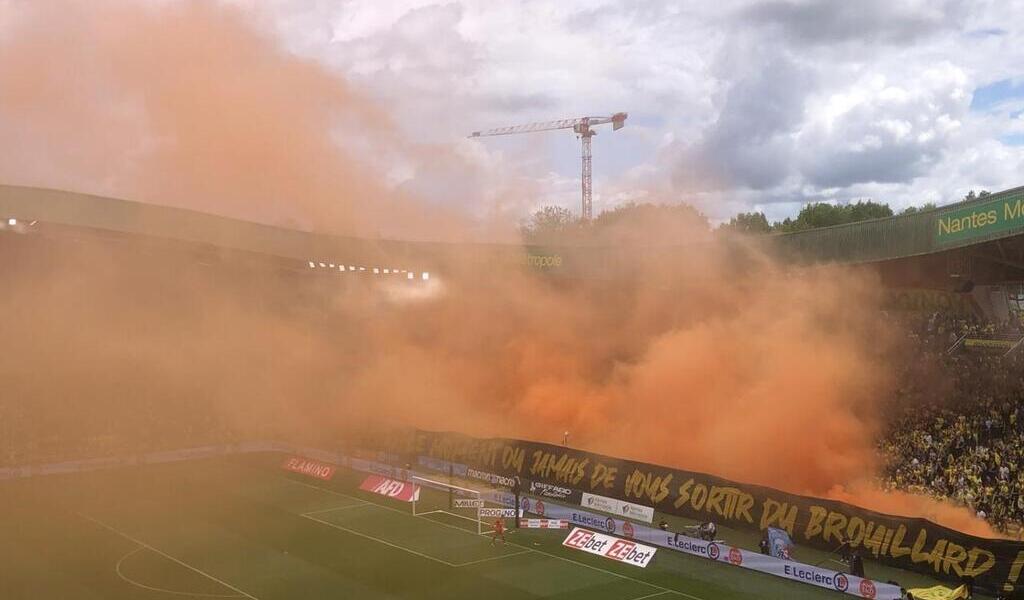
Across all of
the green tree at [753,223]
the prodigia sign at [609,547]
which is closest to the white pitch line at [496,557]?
the prodigia sign at [609,547]

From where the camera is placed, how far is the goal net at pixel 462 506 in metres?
31.8

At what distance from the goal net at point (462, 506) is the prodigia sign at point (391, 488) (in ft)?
1.35

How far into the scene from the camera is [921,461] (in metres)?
34.1

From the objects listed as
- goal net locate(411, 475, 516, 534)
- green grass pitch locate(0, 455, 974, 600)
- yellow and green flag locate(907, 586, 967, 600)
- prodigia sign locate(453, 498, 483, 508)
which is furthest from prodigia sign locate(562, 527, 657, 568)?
yellow and green flag locate(907, 586, 967, 600)

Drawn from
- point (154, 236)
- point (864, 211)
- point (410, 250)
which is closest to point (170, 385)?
point (154, 236)

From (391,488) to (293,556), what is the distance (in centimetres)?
883

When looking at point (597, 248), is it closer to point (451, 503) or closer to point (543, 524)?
point (451, 503)

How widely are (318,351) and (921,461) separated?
3514 centimetres

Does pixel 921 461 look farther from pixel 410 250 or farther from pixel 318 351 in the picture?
pixel 318 351

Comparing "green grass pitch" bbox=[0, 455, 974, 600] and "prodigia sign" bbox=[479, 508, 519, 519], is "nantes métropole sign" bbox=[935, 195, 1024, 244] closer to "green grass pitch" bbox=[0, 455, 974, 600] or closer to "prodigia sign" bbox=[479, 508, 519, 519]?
"green grass pitch" bbox=[0, 455, 974, 600]

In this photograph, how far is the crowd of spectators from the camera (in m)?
30.3

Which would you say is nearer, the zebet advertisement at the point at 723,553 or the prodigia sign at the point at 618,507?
the zebet advertisement at the point at 723,553

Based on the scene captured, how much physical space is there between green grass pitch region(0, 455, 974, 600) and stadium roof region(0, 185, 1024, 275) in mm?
12443

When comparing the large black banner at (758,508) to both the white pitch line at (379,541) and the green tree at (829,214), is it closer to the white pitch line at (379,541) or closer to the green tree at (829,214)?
the white pitch line at (379,541)
